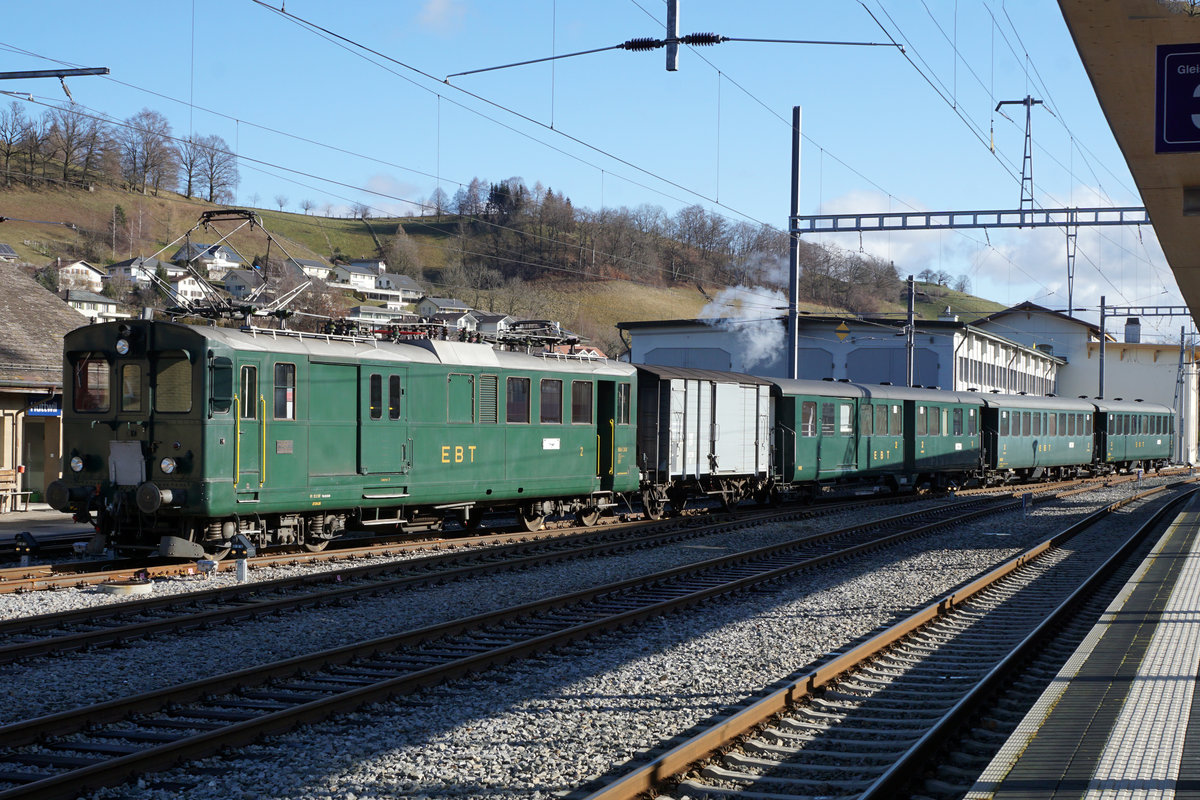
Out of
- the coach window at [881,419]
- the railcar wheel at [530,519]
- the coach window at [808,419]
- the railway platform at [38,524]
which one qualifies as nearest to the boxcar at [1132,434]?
the coach window at [881,419]

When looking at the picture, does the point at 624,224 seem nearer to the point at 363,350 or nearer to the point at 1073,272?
the point at 1073,272

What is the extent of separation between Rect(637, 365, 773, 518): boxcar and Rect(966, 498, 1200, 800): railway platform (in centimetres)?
1208

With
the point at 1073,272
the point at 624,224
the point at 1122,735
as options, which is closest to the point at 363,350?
the point at 1122,735

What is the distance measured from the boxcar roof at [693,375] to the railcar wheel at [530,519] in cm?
362

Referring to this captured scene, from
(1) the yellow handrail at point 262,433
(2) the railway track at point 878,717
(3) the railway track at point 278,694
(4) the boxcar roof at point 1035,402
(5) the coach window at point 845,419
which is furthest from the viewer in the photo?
(4) the boxcar roof at point 1035,402

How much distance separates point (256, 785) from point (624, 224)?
89.7 metres

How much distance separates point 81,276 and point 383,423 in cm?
8585

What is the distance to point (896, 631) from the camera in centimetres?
1035

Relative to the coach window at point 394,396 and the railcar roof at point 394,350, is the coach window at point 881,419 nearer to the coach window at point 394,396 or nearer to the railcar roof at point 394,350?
the railcar roof at point 394,350

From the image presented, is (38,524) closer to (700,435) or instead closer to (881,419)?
(700,435)

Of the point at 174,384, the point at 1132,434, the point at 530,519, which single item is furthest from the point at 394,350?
the point at 1132,434

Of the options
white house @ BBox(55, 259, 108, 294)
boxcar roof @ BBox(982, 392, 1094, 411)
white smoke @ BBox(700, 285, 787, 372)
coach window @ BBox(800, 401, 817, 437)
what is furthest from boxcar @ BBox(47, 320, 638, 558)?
white house @ BBox(55, 259, 108, 294)

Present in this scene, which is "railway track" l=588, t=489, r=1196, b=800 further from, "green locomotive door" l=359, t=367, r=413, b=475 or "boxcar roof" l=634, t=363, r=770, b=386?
"boxcar roof" l=634, t=363, r=770, b=386

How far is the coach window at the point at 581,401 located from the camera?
19.6 metres
